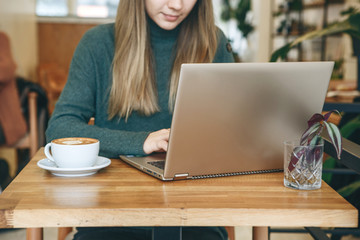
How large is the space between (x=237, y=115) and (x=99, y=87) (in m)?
0.62

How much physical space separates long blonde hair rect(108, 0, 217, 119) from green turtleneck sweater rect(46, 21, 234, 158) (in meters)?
0.03

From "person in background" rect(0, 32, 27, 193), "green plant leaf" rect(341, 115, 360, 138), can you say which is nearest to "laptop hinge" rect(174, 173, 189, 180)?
"green plant leaf" rect(341, 115, 360, 138)

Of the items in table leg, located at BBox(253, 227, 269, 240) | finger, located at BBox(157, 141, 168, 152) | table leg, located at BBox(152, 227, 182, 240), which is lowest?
table leg, located at BBox(253, 227, 269, 240)

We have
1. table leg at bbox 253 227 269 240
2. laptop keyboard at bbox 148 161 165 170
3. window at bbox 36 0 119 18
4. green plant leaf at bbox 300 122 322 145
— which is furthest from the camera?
window at bbox 36 0 119 18

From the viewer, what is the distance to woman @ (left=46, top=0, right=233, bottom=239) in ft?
3.96

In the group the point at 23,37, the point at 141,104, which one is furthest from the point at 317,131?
the point at 23,37

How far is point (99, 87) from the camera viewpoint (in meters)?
1.37

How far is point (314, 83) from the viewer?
0.92 meters

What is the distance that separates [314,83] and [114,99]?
0.61m

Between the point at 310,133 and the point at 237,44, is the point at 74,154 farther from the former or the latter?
the point at 237,44

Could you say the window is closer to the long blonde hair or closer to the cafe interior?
the cafe interior

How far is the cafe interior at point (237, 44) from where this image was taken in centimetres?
210

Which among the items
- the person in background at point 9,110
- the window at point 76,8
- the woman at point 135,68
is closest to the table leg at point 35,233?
the woman at point 135,68

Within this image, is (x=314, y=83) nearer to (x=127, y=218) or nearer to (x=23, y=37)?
(x=127, y=218)
